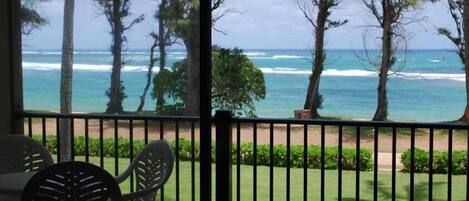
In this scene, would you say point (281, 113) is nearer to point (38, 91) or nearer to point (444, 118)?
point (444, 118)

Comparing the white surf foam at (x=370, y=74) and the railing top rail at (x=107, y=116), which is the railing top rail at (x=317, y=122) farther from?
the white surf foam at (x=370, y=74)

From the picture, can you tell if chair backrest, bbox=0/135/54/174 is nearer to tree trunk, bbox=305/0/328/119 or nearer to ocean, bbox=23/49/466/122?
ocean, bbox=23/49/466/122

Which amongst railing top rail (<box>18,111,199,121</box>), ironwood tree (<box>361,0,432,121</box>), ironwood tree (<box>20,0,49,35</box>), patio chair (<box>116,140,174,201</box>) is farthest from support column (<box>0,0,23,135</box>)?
ironwood tree (<box>361,0,432,121</box>)

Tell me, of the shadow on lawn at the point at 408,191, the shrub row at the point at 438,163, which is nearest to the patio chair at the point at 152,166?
the shadow on lawn at the point at 408,191

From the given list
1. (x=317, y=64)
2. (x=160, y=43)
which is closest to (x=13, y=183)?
(x=160, y=43)

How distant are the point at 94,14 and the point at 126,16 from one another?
0.46 m

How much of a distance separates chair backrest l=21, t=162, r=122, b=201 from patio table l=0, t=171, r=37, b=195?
0.40 metres

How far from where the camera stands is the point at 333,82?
11320 millimetres

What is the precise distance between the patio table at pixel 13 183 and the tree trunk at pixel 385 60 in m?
7.14

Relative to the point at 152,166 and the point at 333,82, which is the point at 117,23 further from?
the point at 152,166

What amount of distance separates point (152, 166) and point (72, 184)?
0.75m

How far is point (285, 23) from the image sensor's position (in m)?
11.5

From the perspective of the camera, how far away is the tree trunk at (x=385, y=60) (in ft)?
30.8

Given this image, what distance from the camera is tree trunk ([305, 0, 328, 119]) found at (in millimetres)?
10031
